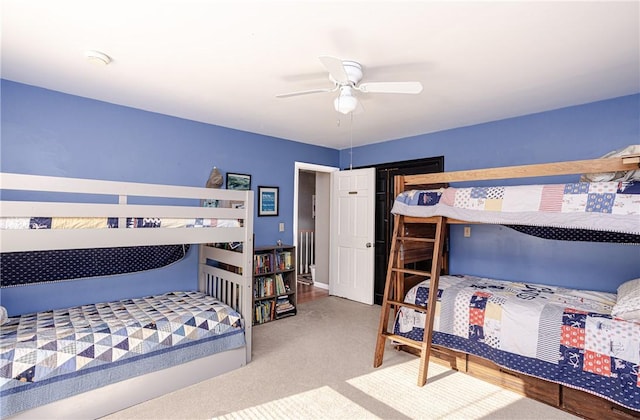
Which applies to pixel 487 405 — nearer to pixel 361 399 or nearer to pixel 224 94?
pixel 361 399

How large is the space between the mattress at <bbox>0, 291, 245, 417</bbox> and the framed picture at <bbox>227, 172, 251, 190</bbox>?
5.15 feet

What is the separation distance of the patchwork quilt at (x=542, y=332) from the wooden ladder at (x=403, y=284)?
0.23 metres

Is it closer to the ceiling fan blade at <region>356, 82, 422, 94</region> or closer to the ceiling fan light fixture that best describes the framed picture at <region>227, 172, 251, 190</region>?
the ceiling fan light fixture

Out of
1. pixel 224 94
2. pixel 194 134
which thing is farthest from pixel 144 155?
pixel 224 94

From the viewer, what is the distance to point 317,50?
207cm

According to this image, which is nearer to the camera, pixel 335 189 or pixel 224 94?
pixel 224 94

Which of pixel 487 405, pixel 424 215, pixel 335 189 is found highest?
pixel 335 189

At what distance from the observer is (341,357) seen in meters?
2.96

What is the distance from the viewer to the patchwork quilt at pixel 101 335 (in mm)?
1867

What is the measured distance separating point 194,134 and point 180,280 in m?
1.70

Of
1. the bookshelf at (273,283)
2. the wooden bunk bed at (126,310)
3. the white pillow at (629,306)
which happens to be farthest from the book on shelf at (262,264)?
the white pillow at (629,306)

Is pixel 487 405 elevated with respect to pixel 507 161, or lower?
lower

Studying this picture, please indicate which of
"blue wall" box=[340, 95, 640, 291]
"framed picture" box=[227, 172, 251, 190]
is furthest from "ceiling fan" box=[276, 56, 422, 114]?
"blue wall" box=[340, 95, 640, 291]

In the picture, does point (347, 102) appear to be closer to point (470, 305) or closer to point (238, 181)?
point (470, 305)
